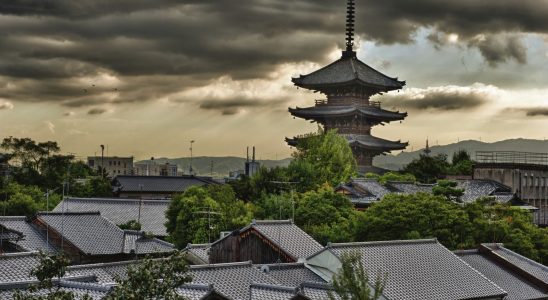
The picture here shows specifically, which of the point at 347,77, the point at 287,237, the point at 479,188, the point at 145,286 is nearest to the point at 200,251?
the point at 287,237

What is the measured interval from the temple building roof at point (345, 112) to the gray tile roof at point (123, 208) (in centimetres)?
3725

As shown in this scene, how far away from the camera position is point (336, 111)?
103 metres

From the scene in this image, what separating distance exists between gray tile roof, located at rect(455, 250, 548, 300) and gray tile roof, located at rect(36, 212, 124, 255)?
21.0m

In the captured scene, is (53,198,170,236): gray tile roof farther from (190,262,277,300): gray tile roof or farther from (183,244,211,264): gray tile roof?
(190,262,277,300): gray tile roof

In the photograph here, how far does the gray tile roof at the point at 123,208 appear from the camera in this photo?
67.9 metres

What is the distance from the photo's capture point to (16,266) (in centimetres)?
3469

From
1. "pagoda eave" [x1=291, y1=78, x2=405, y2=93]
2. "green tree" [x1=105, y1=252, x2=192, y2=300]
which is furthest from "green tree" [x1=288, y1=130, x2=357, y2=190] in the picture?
"green tree" [x1=105, y1=252, x2=192, y2=300]

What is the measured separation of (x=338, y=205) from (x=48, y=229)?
20269mm

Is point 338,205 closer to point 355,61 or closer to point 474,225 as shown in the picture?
point 474,225

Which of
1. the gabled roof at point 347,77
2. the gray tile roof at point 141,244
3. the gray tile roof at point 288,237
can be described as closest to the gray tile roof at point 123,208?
the gray tile roof at point 141,244

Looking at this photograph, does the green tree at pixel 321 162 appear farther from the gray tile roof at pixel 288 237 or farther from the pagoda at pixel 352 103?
the gray tile roof at pixel 288 237

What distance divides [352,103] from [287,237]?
208 ft

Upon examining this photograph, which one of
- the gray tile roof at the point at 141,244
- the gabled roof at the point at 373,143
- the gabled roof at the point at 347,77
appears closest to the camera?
the gray tile roof at the point at 141,244

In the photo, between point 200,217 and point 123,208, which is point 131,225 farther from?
point 200,217
